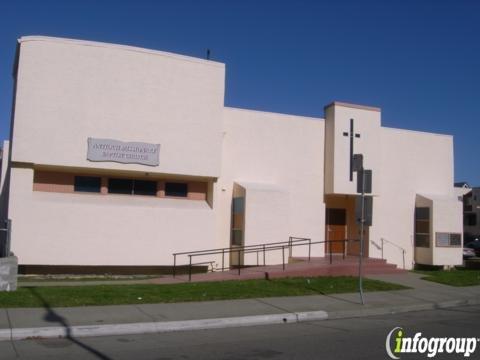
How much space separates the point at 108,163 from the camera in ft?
66.1

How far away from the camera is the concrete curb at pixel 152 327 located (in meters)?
10.1

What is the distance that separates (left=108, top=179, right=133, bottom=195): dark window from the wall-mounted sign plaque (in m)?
1.38

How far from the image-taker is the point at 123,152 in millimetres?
20406

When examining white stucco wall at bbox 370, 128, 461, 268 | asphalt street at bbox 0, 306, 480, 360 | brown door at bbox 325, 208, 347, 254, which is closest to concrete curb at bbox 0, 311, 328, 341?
asphalt street at bbox 0, 306, 480, 360

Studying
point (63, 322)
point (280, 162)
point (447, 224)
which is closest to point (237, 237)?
point (280, 162)

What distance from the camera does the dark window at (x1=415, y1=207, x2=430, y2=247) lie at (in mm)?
25734

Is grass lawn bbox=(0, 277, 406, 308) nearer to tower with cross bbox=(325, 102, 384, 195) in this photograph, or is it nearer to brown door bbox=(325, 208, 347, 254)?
tower with cross bbox=(325, 102, 384, 195)

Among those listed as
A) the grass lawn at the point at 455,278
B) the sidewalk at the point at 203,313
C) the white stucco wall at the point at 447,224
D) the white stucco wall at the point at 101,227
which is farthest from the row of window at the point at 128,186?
the white stucco wall at the point at 447,224

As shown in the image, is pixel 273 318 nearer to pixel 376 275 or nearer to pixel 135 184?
pixel 376 275

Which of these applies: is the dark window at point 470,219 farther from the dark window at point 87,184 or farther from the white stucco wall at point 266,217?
the dark window at point 87,184

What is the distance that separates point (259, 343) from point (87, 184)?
12876 mm

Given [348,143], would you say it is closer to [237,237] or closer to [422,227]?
[422,227]

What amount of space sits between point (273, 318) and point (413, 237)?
15.6 metres

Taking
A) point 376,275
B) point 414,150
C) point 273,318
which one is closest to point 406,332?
point 273,318
